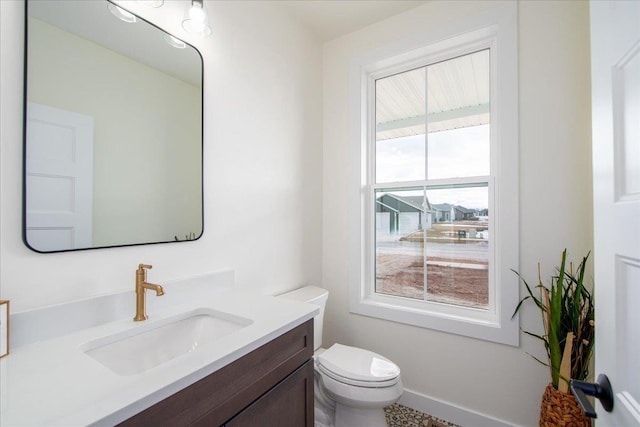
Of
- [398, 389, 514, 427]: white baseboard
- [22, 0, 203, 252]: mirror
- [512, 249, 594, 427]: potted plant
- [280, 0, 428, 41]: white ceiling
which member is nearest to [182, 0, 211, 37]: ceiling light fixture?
[22, 0, 203, 252]: mirror

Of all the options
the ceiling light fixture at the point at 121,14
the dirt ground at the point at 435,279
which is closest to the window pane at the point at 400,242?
the dirt ground at the point at 435,279

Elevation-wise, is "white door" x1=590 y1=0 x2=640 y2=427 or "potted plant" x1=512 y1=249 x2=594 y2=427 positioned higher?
"white door" x1=590 y1=0 x2=640 y2=427

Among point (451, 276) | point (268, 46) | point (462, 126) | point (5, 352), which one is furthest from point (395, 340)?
point (268, 46)

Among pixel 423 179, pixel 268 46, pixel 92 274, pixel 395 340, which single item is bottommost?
pixel 395 340

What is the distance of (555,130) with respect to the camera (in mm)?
1473

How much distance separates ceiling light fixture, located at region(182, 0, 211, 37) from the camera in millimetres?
1167

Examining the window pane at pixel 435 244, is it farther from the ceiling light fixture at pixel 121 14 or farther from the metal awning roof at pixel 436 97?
the ceiling light fixture at pixel 121 14

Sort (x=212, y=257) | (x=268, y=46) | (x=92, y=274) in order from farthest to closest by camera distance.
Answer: (x=268, y=46) < (x=212, y=257) < (x=92, y=274)

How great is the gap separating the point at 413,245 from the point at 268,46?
156 centimetres

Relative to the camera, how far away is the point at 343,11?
1.88m

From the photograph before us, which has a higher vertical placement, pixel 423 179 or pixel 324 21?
pixel 324 21

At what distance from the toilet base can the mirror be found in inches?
45.9

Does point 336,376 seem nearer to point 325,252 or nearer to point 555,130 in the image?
point 325,252

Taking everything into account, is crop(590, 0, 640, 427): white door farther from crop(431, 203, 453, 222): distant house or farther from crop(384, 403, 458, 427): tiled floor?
crop(384, 403, 458, 427): tiled floor
